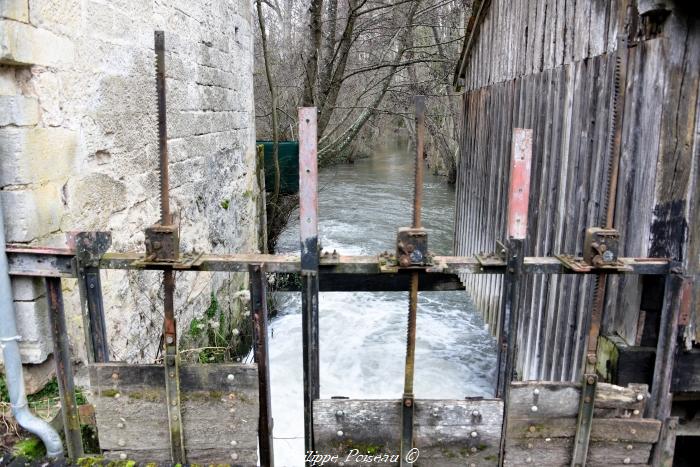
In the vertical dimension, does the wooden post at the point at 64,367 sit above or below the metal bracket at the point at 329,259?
below

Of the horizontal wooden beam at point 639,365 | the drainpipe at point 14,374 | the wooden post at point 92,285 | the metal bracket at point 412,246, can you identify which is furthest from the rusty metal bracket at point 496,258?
the drainpipe at point 14,374

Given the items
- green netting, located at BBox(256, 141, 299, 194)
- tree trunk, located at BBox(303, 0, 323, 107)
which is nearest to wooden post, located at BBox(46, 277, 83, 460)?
green netting, located at BBox(256, 141, 299, 194)

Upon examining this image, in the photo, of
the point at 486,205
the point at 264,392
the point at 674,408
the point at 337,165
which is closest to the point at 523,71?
the point at 486,205

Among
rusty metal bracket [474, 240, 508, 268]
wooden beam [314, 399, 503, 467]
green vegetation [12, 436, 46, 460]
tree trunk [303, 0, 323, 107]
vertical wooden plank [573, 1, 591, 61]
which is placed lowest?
green vegetation [12, 436, 46, 460]

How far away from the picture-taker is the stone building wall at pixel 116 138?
8.61ft

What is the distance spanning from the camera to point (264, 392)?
2225 mm

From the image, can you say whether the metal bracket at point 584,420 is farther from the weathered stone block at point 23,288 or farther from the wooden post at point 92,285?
the weathered stone block at point 23,288

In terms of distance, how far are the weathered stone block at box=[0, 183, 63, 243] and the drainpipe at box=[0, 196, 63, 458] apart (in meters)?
0.27

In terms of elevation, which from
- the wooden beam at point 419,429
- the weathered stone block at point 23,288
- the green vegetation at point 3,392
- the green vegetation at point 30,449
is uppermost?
the weathered stone block at point 23,288

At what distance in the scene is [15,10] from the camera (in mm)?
2500

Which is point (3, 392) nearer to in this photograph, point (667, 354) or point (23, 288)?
point (23, 288)

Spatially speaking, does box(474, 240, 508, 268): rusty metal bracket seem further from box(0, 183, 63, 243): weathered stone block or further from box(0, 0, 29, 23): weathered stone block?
box(0, 0, 29, 23): weathered stone block

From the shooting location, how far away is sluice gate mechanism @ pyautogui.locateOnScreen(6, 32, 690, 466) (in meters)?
2.09

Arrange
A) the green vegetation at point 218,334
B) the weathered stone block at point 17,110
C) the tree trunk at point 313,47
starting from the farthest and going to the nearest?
the tree trunk at point 313,47 < the green vegetation at point 218,334 < the weathered stone block at point 17,110
